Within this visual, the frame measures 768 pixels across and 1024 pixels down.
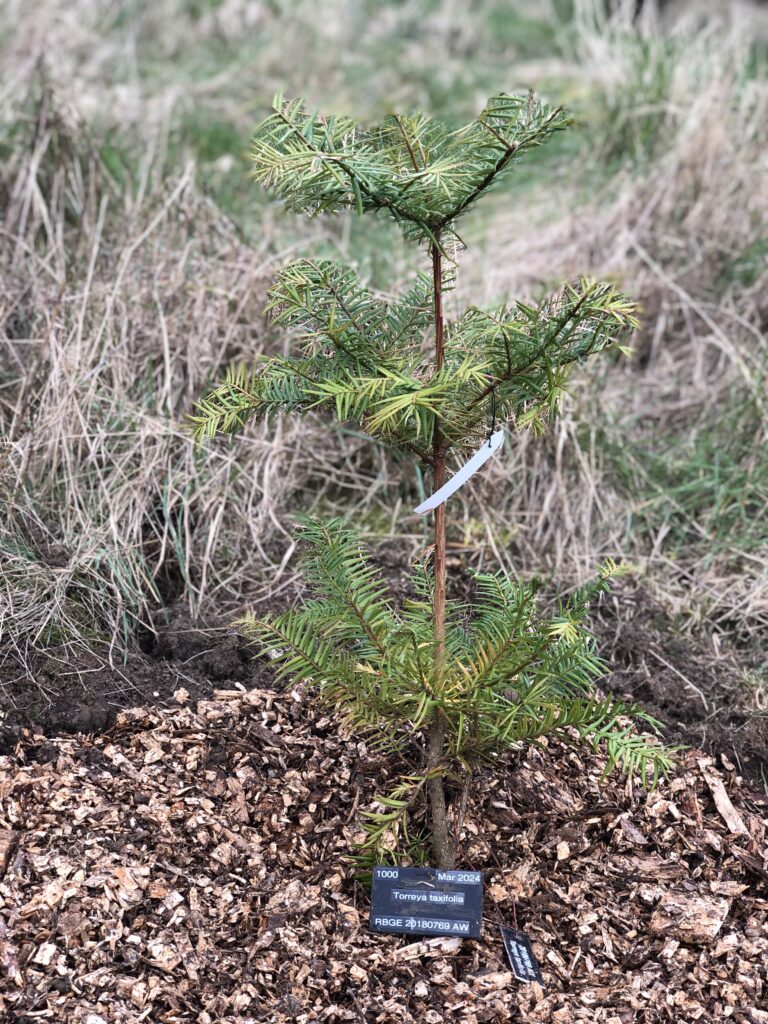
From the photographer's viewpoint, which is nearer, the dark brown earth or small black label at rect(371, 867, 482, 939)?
small black label at rect(371, 867, 482, 939)

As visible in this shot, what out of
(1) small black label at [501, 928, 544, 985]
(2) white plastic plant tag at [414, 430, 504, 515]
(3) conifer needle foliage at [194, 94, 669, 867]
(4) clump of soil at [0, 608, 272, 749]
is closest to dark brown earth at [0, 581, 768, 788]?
(4) clump of soil at [0, 608, 272, 749]

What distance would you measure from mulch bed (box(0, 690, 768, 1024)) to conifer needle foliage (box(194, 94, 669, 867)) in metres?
0.17

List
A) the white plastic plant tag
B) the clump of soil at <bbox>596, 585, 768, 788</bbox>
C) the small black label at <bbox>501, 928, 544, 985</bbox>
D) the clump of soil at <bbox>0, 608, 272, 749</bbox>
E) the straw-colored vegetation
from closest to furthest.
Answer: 1. the white plastic plant tag
2. the small black label at <bbox>501, 928, 544, 985</bbox>
3. the clump of soil at <bbox>0, 608, 272, 749</bbox>
4. the clump of soil at <bbox>596, 585, 768, 788</bbox>
5. the straw-colored vegetation

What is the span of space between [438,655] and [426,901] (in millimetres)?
402

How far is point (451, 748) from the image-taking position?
1.79 meters

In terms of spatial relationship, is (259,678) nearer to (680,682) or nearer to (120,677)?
(120,677)

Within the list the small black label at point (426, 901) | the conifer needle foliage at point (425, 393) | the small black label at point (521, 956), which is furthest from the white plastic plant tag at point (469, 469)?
the small black label at point (521, 956)

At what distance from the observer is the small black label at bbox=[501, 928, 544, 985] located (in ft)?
5.69

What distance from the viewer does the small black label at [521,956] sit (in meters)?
1.73

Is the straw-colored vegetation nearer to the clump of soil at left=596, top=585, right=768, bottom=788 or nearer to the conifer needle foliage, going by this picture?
the clump of soil at left=596, top=585, right=768, bottom=788

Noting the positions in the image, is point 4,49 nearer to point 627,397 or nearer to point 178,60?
point 178,60

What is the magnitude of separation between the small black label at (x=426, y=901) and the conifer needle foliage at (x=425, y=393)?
2.4 inches

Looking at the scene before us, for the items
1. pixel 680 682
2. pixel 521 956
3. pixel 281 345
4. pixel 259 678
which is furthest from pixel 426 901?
pixel 281 345

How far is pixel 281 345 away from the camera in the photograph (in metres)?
2.95
